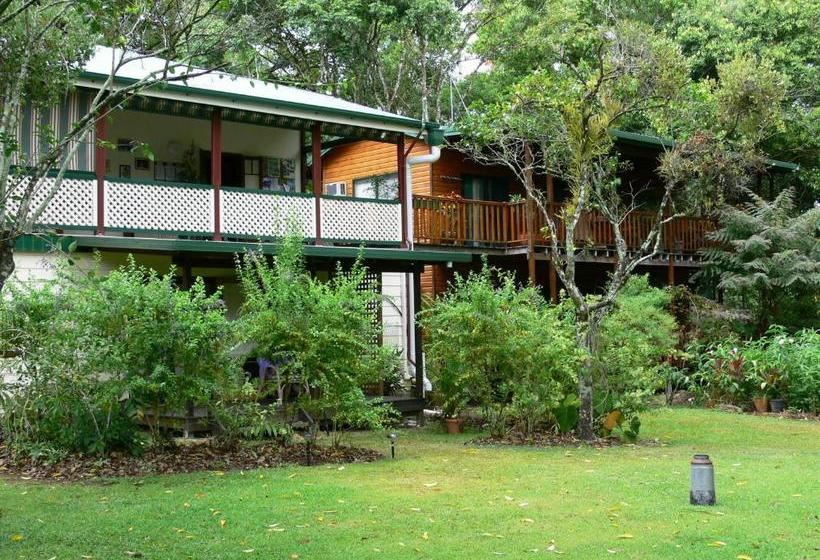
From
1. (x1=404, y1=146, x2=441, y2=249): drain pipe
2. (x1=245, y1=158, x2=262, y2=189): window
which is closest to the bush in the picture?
(x1=404, y1=146, x2=441, y2=249): drain pipe

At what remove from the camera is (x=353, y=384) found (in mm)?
11875

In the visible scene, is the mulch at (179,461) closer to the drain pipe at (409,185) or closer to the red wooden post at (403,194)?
the red wooden post at (403,194)

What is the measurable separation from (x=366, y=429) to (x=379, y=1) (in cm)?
1611

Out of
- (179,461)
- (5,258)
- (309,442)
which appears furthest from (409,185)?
(5,258)

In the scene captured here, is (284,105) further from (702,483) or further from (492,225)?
(702,483)

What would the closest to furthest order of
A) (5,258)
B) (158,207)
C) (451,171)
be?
(5,258)
(158,207)
(451,171)

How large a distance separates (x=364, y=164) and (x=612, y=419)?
12.4 meters

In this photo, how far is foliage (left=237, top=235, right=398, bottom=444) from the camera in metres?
11.6

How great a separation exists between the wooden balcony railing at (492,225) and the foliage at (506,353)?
6.16m

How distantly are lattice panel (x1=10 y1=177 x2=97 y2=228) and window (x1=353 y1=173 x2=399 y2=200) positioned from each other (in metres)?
9.31

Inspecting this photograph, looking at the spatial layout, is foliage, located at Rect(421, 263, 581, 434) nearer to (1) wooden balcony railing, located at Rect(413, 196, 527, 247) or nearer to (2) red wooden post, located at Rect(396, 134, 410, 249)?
(2) red wooden post, located at Rect(396, 134, 410, 249)

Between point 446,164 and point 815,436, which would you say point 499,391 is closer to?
point 815,436

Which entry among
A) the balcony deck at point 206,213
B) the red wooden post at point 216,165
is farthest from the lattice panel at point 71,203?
the red wooden post at point 216,165

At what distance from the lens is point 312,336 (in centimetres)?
1160
